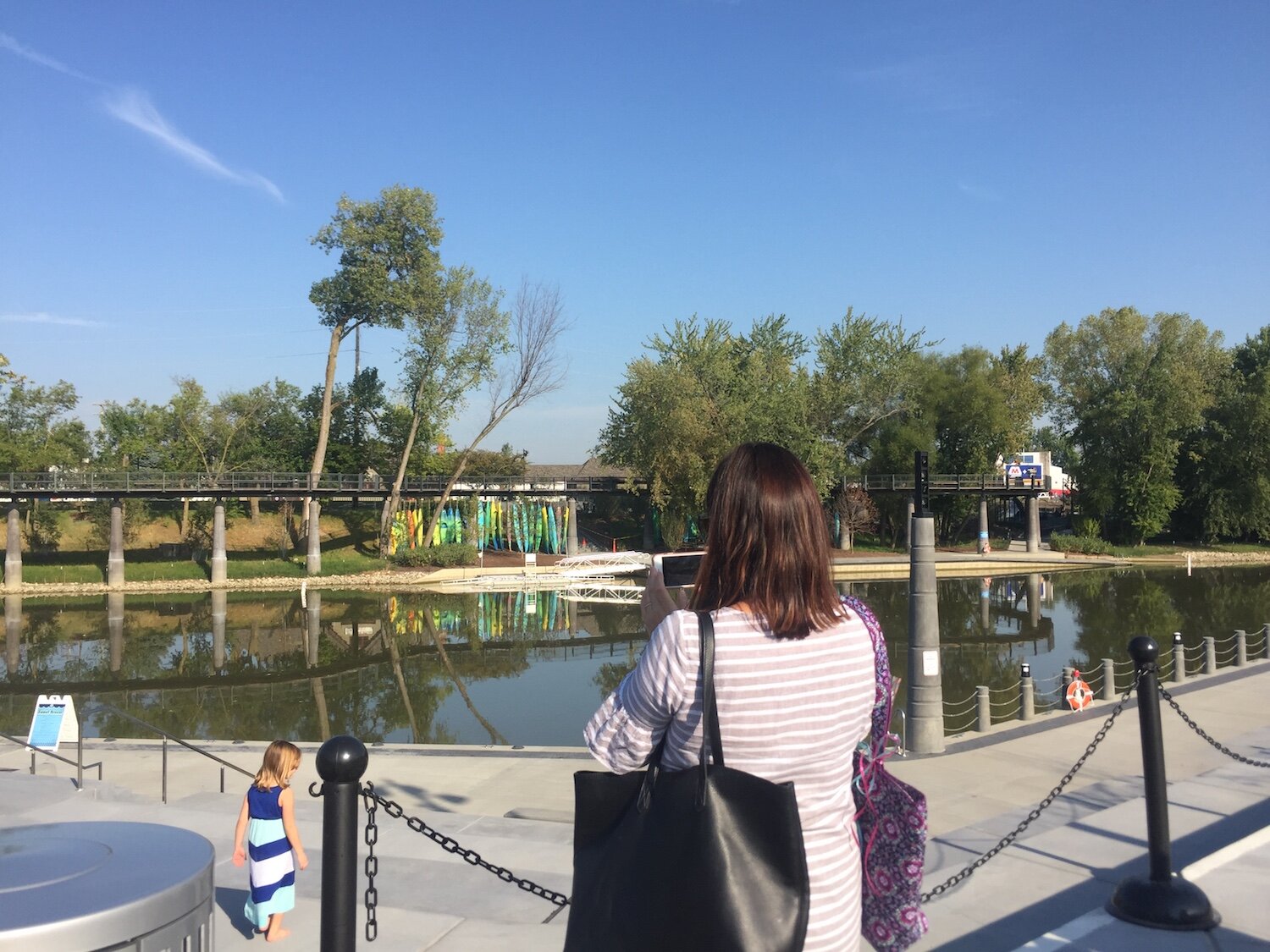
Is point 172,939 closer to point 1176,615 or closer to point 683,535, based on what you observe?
point 1176,615

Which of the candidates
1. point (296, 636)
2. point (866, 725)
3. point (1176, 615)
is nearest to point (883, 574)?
point (1176, 615)

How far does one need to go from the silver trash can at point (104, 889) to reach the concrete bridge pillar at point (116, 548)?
140 feet

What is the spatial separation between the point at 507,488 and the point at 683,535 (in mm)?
9920

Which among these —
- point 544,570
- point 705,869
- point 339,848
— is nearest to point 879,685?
point 705,869

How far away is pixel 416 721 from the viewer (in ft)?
54.7

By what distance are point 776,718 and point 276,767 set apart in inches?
176

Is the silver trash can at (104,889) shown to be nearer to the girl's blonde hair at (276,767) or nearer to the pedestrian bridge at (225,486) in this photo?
the girl's blonde hair at (276,767)

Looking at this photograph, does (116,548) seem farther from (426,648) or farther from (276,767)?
(276,767)

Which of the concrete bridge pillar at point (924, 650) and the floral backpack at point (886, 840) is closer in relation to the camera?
the floral backpack at point (886, 840)

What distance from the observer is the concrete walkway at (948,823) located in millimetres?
5152

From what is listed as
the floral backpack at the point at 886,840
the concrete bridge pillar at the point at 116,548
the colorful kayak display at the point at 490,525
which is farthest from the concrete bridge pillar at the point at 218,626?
the floral backpack at the point at 886,840

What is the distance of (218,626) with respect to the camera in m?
30.0

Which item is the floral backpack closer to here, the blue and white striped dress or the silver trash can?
the silver trash can

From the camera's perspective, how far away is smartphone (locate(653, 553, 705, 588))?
8.59 feet
